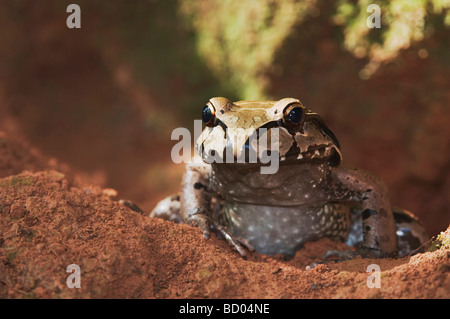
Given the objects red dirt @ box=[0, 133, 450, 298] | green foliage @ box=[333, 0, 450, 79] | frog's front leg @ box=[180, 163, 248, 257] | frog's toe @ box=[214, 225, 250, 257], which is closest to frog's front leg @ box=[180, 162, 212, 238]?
frog's front leg @ box=[180, 163, 248, 257]

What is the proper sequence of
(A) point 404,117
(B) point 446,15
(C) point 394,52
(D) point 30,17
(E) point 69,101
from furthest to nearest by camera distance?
(E) point 69,101 < (D) point 30,17 < (A) point 404,117 < (C) point 394,52 < (B) point 446,15

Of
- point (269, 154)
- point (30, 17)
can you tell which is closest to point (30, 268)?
point (269, 154)

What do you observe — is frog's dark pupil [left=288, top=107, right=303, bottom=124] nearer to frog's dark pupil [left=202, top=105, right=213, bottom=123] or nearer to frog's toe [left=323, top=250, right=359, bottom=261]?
frog's dark pupil [left=202, top=105, right=213, bottom=123]

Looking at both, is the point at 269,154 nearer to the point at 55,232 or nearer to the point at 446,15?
the point at 55,232

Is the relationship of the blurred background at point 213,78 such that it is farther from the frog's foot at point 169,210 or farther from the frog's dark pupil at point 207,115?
the frog's dark pupil at point 207,115

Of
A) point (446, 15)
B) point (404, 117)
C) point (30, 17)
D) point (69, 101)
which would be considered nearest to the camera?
point (446, 15)

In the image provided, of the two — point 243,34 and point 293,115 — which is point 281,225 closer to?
point 293,115

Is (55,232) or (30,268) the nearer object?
(30,268)
